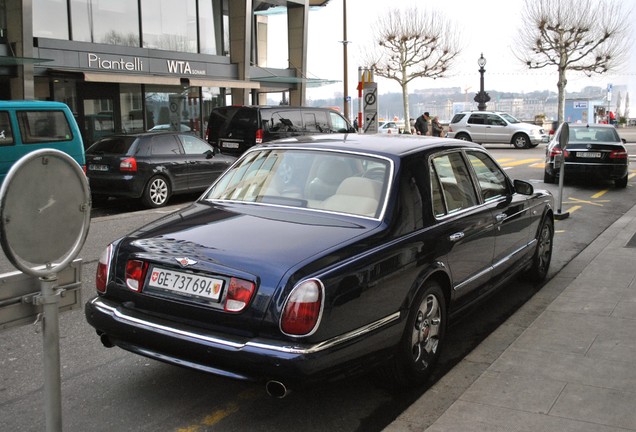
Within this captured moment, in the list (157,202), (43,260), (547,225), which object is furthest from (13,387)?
(157,202)

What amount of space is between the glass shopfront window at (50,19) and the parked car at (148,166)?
7457mm

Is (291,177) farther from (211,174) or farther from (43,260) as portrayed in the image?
(211,174)

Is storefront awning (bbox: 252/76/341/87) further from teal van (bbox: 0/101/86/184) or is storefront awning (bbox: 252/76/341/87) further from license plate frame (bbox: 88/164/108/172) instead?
Answer: teal van (bbox: 0/101/86/184)

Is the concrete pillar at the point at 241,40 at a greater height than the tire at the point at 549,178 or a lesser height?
greater

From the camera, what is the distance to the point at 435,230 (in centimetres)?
433

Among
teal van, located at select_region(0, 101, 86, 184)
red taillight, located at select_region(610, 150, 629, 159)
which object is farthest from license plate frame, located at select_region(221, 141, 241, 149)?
red taillight, located at select_region(610, 150, 629, 159)

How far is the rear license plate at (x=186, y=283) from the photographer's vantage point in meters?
3.48

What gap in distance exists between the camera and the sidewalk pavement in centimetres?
356

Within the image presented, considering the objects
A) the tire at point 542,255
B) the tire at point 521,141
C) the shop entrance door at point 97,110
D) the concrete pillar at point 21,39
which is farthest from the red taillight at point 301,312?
the tire at point 521,141

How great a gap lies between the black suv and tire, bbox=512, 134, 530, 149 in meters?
16.6

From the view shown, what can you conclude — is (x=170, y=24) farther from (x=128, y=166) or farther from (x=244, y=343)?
(x=244, y=343)

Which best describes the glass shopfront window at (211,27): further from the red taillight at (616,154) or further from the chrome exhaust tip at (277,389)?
the chrome exhaust tip at (277,389)

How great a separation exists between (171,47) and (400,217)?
2033cm

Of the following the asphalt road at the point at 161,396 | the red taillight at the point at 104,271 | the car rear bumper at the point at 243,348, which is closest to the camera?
the car rear bumper at the point at 243,348
